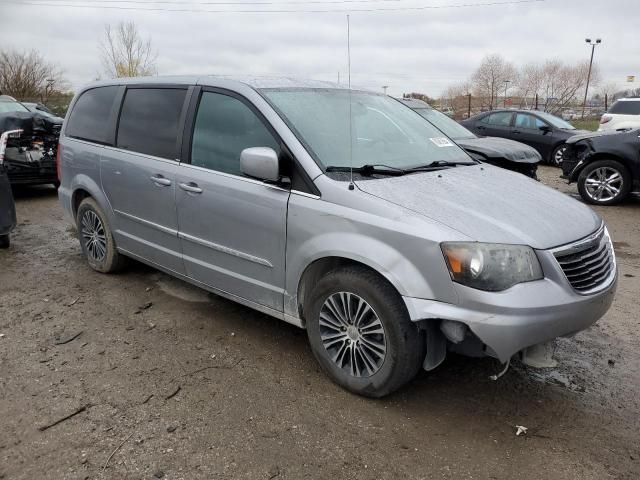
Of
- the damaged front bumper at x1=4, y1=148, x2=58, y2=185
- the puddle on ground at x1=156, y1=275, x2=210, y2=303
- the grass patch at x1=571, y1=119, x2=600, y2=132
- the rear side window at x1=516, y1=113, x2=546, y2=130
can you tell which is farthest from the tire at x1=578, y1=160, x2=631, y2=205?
the grass patch at x1=571, y1=119, x2=600, y2=132

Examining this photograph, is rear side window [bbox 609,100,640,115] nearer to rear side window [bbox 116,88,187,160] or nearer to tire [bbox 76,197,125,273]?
rear side window [bbox 116,88,187,160]

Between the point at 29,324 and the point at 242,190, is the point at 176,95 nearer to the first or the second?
the point at 242,190

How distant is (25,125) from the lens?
28.5 feet

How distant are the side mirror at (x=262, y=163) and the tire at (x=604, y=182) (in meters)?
7.38

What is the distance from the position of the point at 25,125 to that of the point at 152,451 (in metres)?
7.83

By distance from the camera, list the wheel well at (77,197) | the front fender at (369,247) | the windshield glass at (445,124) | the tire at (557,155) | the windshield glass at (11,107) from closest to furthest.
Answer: the front fender at (369,247)
the wheel well at (77,197)
the windshield glass at (445,124)
the windshield glass at (11,107)
the tire at (557,155)

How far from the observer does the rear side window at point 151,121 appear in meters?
3.95

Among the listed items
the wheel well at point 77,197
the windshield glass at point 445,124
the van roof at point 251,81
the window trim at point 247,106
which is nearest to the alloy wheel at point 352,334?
the window trim at point 247,106

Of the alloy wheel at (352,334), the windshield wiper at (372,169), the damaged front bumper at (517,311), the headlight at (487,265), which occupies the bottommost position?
the alloy wheel at (352,334)

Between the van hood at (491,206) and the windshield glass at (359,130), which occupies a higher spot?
the windshield glass at (359,130)

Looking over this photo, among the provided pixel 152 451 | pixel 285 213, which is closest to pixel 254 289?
pixel 285 213

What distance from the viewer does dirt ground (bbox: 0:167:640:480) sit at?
2.51m

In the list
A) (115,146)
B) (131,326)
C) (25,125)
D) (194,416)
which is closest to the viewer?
(194,416)

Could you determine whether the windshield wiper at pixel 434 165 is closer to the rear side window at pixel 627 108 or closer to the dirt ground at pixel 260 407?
the dirt ground at pixel 260 407
